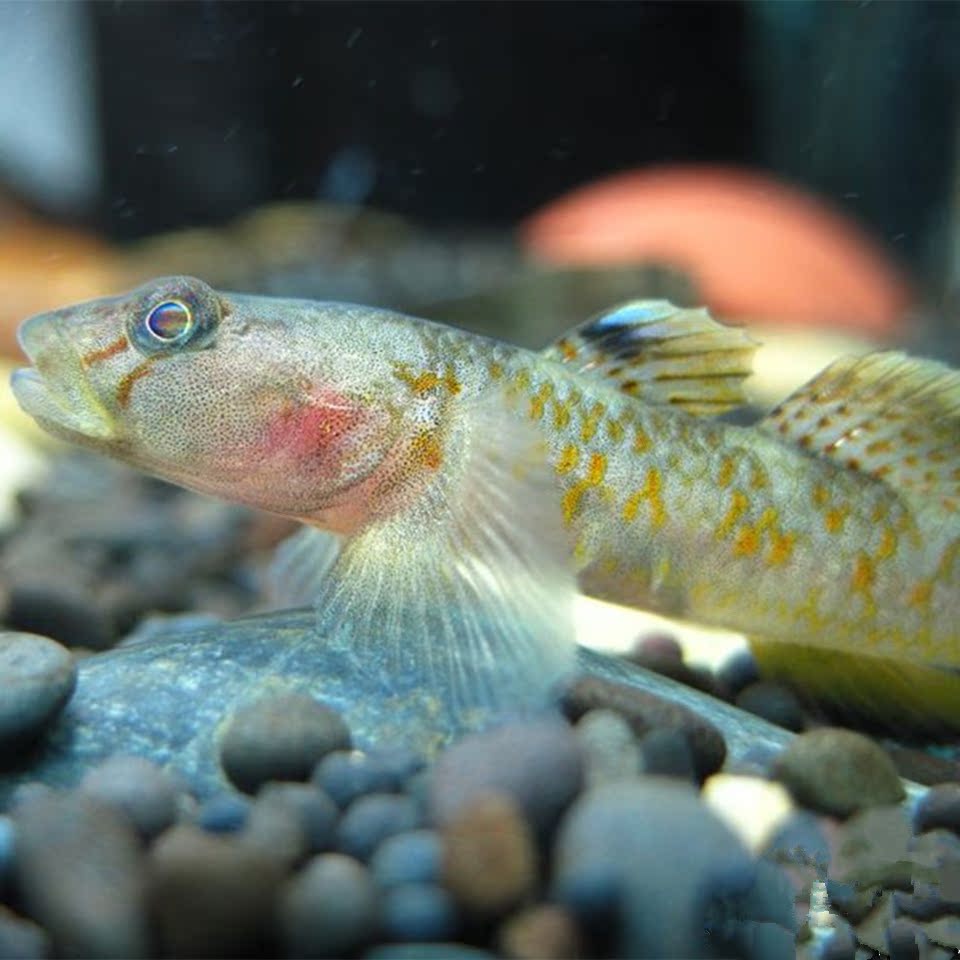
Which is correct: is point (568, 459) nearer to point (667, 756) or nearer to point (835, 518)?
point (835, 518)

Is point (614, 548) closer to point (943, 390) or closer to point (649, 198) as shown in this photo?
point (943, 390)

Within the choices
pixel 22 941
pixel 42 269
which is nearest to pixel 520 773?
pixel 22 941

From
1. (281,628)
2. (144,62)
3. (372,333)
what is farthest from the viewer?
(144,62)

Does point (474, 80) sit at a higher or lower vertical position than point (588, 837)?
higher

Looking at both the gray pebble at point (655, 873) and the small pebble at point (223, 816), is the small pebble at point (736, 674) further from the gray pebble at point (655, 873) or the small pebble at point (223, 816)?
the small pebble at point (223, 816)

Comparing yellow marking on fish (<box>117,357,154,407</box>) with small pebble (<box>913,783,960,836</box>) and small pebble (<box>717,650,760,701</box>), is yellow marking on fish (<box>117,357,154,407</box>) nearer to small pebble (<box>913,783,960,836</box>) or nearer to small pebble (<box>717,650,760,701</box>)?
small pebble (<box>717,650,760,701</box>)

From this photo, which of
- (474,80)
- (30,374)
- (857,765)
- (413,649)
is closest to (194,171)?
(474,80)

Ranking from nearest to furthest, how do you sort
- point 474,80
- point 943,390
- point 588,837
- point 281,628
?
point 588,837
point 281,628
point 943,390
point 474,80
